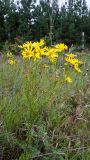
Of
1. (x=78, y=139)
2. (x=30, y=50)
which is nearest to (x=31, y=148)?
(x=78, y=139)

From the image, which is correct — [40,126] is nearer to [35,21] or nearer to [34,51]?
[34,51]

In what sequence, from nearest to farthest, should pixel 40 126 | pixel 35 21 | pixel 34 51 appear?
1. pixel 34 51
2. pixel 40 126
3. pixel 35 21

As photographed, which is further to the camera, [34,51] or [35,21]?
[35,21]

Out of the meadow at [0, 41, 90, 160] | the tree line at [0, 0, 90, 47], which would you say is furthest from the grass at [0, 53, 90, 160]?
the tree line at [0, 0, 90, 47]

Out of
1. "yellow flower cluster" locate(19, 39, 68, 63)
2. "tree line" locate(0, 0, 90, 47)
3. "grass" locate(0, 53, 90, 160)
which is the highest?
"tree line" locate(0, 0, 90, 47)

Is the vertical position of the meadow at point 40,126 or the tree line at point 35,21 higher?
the tree line at point 35,21

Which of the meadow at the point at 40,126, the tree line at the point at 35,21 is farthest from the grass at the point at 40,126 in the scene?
the tree line at the point at 35,21

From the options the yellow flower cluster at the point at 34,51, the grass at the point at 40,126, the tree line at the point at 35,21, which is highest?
the tree line at the point at 35,21

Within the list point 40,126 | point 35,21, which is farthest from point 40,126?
point 35,21

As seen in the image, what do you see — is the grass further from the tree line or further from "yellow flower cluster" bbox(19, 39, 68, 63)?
the tree line

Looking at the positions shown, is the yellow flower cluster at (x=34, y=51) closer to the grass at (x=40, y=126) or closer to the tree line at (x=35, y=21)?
the grass at (x=40, y=126)

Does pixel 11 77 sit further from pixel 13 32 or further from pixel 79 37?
pixel 79 37

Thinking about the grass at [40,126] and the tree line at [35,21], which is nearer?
the grass at [40,126]

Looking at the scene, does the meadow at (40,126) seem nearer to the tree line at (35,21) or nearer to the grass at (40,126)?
the grass at (40,126)
